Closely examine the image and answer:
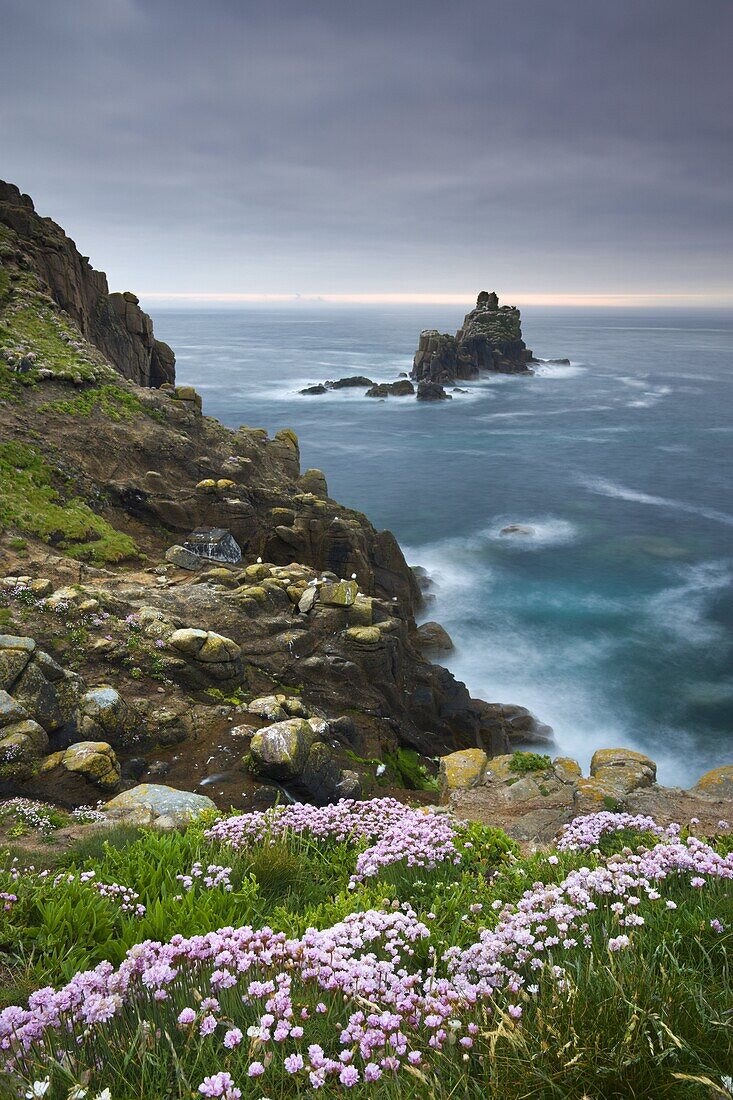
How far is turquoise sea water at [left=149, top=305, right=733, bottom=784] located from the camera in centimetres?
3419

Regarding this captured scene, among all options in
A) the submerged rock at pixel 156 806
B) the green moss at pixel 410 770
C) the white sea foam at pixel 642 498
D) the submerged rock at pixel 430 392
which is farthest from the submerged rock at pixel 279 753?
the submerged rock at pixel 430 392

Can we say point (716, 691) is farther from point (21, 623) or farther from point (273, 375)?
point (273, 375)

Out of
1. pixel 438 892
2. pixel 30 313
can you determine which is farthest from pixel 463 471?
pixel 438 892

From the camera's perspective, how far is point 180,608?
63.7 feet

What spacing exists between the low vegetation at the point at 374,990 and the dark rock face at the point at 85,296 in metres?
41.9

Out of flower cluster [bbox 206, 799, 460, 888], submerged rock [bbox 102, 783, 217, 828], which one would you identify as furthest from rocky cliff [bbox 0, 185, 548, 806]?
flower cluster [bbox 206, 799, 460, 888]

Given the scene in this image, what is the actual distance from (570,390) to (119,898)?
479ft

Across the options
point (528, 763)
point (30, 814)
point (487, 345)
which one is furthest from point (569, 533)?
point (487, 345)

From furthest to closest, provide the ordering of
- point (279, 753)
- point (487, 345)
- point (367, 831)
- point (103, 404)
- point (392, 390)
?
point (487, 345) < point (392, 390) < point (103, 404) < point (279, 753) < point (367, 831)

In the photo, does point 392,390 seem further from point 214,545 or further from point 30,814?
point 30,814

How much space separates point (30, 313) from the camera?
115ft

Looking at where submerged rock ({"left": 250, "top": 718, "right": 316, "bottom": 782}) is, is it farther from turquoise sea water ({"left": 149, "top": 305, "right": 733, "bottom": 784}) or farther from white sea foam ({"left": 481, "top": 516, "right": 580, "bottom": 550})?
white sea foam ({"left": 481, "top": 516, "right": 580, "bottom": 550})

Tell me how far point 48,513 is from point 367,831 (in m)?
19.0

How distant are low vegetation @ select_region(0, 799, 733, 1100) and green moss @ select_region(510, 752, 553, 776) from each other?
8749mm
